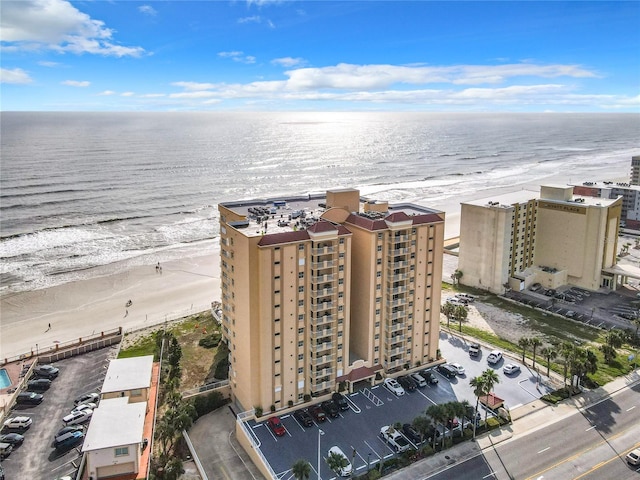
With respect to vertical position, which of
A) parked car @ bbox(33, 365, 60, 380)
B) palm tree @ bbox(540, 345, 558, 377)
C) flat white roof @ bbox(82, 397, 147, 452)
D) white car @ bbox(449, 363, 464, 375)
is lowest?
parked car @ bbox(33, 365, 60, 380)

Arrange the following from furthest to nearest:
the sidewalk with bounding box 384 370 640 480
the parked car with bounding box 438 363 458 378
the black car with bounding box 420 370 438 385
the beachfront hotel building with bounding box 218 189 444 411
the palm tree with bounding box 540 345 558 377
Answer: the parked car with bounding box 438 363 458 378 → the palm tree with bounding box 540 345 558 377 → the black car with bounding box 420 370 438 385 → the beachfront hotel building with bounding box 218 189 444 411 → the sidewalk with bounding box 384 370 640 480

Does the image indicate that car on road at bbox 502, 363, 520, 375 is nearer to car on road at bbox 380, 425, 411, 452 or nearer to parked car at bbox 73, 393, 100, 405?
car on road at bbox 380, 425, 411, 452

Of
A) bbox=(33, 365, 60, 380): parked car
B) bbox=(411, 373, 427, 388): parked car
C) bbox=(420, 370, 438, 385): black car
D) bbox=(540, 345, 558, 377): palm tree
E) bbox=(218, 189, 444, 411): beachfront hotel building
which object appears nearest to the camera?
bbox=(218, 189, 444, 411): beachfront hotel building

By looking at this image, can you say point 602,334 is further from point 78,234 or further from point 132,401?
point 78,234

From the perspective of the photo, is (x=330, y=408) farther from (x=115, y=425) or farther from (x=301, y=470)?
(x=115, y=425)

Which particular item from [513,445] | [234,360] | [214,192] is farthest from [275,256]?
[214,192]

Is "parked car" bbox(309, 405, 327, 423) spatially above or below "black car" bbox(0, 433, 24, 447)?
above

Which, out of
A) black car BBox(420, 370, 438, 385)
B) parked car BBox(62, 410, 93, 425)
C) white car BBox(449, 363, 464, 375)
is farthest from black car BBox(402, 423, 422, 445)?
parked car BBox(62, 410, 93, 425)
